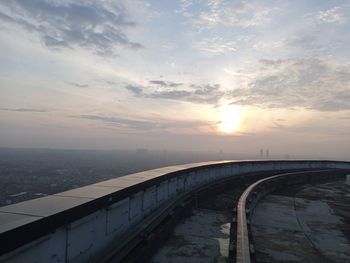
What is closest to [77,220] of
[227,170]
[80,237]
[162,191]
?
[80,237]

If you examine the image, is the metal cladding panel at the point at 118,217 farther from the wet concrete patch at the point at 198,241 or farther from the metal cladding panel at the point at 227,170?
the metal cladding panel at the point at 227,170

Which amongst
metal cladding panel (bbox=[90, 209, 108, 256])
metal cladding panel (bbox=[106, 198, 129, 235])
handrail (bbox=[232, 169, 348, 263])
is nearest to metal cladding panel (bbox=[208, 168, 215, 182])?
handrail (bbox=[232, 169, 348, 263])

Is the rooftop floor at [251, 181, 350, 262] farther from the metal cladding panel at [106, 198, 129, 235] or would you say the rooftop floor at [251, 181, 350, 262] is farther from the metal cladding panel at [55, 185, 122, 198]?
the metal cladding panel at [55, 185, 122, 198]

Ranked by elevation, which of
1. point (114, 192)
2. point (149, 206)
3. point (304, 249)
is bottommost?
point (304, 249)

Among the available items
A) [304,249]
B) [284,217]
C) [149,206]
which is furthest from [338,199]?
[149,206]

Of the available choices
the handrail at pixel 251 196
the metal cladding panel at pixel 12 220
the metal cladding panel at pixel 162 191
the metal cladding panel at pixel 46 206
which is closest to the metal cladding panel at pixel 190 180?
the handrail at pixel 251 196

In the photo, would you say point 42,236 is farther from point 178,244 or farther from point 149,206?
point 149,206
